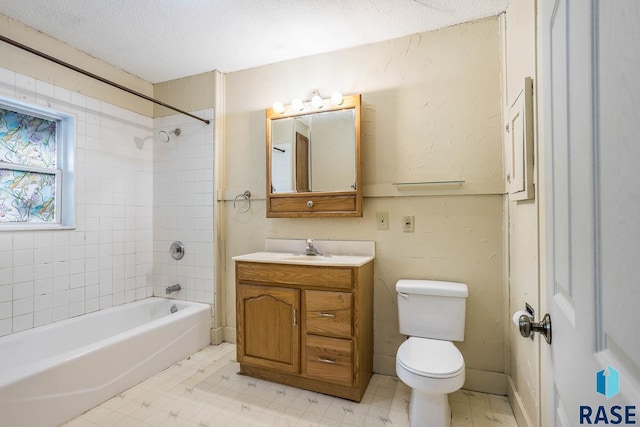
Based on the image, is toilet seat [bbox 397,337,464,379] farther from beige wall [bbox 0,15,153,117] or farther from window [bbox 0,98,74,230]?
beige wall [bbox 0,15,153,117]

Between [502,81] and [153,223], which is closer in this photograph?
[502,81]

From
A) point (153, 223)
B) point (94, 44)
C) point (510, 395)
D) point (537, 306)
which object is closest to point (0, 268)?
point (153, 223)

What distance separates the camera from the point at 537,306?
4.41 feet

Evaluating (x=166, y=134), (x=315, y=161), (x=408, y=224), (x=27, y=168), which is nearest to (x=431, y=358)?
(x=408, y=224)

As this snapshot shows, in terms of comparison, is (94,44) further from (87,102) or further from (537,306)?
(537,306)

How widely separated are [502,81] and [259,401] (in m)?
2.48

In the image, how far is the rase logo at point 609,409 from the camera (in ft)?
1.18

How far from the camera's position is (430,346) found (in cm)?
175

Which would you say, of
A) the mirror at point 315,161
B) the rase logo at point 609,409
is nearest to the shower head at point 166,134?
the mirror at point 315,161

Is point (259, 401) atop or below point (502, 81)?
below

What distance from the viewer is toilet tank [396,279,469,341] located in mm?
1862

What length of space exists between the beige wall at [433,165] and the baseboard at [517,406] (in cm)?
9

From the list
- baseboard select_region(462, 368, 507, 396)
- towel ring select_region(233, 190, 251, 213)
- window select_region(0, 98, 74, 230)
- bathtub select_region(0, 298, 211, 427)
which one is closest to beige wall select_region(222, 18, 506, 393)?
baseboard select_region(462, 368, 507, 396)

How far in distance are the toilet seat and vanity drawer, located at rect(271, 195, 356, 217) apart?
0.95 metres
